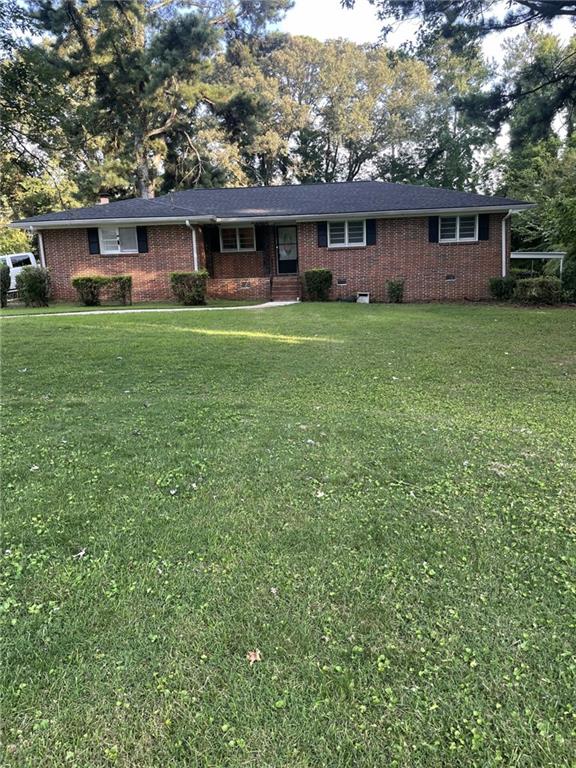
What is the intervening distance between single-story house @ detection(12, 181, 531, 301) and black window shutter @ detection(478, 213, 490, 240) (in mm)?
30

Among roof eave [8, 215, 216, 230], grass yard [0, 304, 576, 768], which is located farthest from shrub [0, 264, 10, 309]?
grass yard [0, 304, 576, 768]

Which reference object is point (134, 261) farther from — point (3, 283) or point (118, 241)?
point (3, 283)

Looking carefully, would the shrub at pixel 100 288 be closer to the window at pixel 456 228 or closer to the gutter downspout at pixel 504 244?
the window at pixel 456 228

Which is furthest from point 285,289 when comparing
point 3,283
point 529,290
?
point 3,283

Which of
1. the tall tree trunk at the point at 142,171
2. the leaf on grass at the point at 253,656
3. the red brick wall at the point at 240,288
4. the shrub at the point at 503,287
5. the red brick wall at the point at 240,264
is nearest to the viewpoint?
the leaf on grass at the point at 253,656

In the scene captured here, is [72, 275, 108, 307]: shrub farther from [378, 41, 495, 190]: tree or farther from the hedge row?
[378, 41, 495, 190]: tree

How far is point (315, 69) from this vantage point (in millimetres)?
35031

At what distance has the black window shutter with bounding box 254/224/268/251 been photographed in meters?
18.8

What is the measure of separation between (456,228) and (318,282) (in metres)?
4.72

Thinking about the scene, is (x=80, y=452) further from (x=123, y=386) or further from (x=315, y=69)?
(x=315, y=69)

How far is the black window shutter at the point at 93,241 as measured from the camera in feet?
57.2

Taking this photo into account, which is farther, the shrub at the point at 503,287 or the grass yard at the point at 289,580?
the shrub at the point at 503,287

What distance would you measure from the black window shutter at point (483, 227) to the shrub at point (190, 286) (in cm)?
865

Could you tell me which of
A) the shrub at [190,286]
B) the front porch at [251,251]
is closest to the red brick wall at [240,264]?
the front porch at [251,251]
